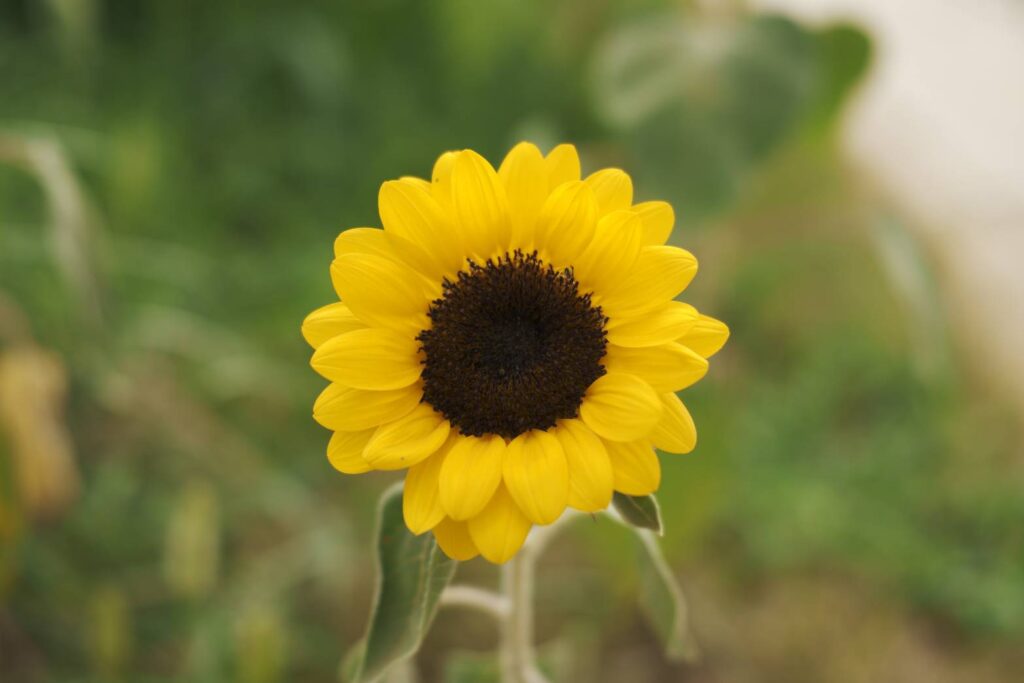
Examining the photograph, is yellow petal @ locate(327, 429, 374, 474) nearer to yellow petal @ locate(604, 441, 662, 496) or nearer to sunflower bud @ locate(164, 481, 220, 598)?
yellow petal @ locate(604, 441, 662, 496)

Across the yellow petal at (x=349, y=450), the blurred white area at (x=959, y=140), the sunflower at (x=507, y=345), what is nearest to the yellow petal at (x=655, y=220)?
the sunflower at (x=507, y=345)

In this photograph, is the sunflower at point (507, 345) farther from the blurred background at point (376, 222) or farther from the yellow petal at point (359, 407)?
the blurred background at point (376, 222)

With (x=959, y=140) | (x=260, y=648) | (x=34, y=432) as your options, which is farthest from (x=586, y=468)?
(x=959, y=140)

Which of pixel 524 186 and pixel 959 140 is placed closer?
pixel 524 186

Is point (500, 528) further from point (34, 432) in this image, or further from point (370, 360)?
point (34, 432)

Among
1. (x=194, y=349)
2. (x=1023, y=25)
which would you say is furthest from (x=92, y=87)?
(x=1023, y=25)

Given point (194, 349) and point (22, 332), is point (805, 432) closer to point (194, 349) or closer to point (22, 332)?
point (194, 349)
